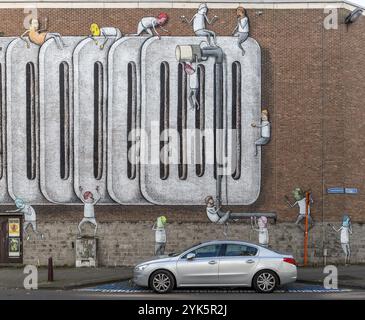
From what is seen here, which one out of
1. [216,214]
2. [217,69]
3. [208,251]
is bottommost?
[208,251]

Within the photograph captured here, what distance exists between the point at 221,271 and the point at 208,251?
609mm

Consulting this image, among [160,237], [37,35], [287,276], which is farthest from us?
[37,35]

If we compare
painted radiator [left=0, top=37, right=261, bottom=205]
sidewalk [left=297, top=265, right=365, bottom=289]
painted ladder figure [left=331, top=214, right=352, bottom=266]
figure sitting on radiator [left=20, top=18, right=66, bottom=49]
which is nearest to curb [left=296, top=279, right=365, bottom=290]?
sidewalk [left=297, top=265, right=365, bottom=289]

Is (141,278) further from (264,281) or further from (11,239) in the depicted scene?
(11,239)

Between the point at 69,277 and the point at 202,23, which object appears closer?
the point at 69,277

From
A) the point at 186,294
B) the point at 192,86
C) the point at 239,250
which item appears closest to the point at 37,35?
the point at 192,86

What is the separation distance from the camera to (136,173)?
70.0 feet

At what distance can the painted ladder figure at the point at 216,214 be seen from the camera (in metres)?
21.3

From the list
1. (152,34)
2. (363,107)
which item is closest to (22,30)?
(152,34)

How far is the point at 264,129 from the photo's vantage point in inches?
844

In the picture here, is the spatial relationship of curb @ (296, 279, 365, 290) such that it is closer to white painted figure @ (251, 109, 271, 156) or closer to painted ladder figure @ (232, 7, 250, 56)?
white painted figure @ (251, 109, 271, 156)

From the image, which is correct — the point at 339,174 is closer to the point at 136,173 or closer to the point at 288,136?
the point at 288,136

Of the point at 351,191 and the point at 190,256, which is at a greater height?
the point at 351,191

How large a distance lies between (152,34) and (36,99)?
15.3ft
